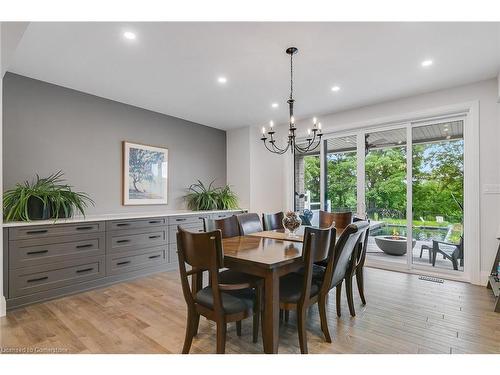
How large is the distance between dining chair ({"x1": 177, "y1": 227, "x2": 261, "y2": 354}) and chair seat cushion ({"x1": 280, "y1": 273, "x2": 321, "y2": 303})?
220 millimetres

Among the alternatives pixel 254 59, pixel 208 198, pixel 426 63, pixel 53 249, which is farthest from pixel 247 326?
pixel 426 63

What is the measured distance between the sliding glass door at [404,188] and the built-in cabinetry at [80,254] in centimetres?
268

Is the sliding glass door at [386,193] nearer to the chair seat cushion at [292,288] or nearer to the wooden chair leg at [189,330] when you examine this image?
the chair seat cushion at [292,288]

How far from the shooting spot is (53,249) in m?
3.02

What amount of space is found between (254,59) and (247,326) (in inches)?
104

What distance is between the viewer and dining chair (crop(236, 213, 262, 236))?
10.00ft

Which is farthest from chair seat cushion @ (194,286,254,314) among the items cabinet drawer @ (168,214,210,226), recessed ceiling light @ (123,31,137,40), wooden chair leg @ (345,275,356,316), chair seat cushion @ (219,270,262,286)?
cabinet drawer @ (168,214,210,226)

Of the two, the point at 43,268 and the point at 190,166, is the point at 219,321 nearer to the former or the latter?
the point at 43,268

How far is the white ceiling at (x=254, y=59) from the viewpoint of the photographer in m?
2.32

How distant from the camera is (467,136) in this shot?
3568 mm

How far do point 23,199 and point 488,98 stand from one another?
564cm

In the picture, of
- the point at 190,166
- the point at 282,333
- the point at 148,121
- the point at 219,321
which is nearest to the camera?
the point at 219,321

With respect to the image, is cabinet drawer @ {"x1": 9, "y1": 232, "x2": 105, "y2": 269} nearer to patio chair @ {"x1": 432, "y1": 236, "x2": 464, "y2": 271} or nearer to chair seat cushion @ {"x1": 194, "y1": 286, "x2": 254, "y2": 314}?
chair seat cushion @ {"x1": 194, "y1": 286, "x2": 254, "y2": 314}
